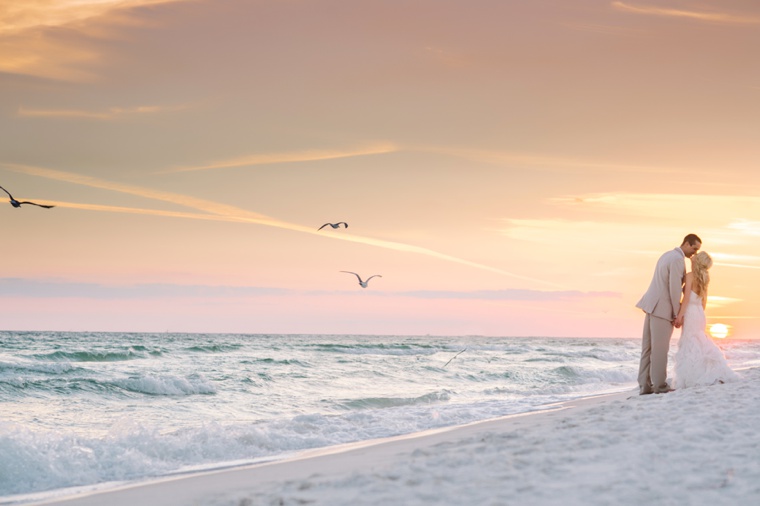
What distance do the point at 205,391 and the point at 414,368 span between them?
→ 350 inches

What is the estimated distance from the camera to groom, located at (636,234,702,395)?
9734 millimetres

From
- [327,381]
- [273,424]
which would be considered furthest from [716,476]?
[327,381]

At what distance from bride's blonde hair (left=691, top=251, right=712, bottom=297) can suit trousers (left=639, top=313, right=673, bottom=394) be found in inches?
24.6

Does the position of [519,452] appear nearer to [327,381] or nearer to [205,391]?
[205,391]

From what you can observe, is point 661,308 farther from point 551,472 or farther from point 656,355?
point 551,472

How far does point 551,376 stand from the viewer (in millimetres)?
23219

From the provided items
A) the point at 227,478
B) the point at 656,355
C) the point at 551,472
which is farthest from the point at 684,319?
the point at 227,478

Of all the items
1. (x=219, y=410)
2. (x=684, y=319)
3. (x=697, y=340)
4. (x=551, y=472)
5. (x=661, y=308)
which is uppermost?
(x=661, y=308)

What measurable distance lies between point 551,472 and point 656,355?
595 centimetres

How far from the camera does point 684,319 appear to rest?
990cm

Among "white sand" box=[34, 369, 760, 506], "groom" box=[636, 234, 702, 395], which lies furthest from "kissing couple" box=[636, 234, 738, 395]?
"white sand" box=[34, 369, 760, 506]

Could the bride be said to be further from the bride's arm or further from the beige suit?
the beige suit

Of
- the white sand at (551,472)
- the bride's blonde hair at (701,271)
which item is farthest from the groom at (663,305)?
the white sand at (551,472)

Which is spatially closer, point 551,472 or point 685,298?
point 551,472
